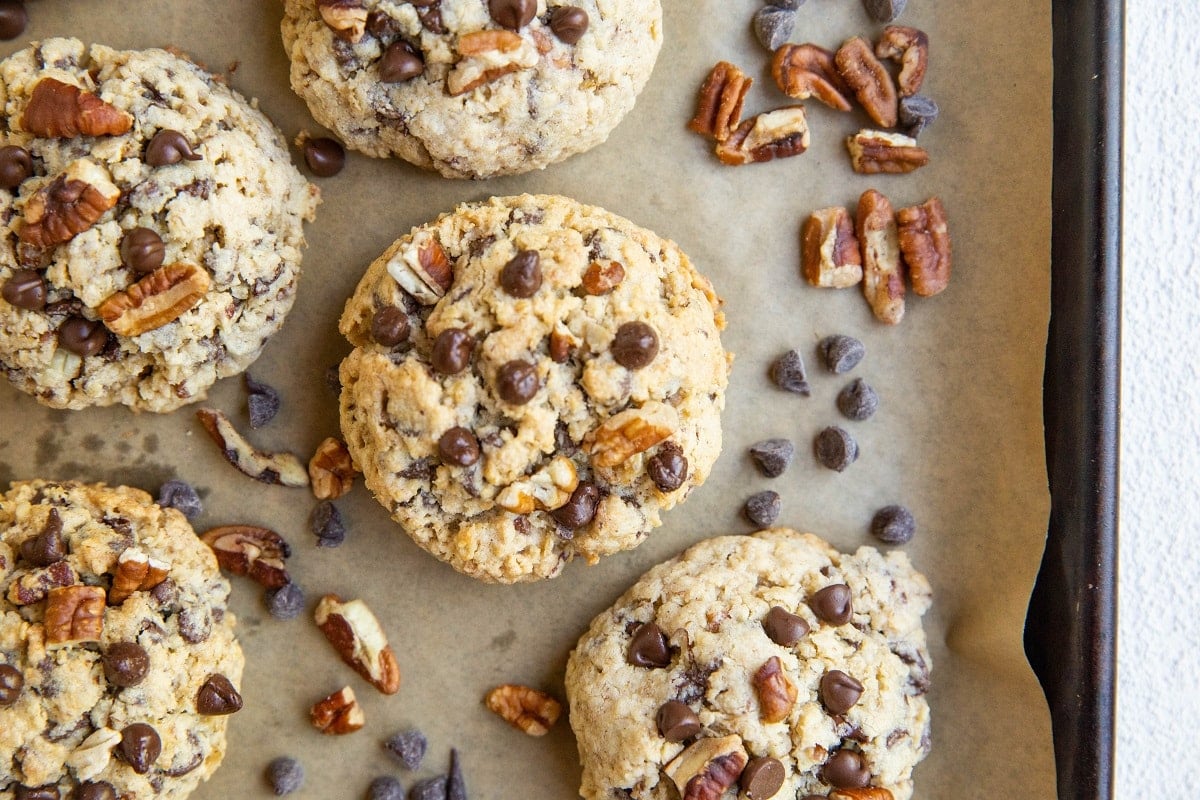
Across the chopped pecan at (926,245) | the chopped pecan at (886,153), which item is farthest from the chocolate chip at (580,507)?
the chopped pecan at (886,153)

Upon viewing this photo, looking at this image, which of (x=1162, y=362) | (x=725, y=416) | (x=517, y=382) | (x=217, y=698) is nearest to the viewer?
(x=517, y=382)

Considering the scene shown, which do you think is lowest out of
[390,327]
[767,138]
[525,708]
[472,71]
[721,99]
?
[525,708]

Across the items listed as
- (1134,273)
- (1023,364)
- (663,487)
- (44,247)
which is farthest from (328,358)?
(1134,273)

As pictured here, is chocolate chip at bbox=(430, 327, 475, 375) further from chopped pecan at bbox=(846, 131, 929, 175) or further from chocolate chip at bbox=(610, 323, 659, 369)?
chopped pecan at bbox=(846, 131, 929, 175)

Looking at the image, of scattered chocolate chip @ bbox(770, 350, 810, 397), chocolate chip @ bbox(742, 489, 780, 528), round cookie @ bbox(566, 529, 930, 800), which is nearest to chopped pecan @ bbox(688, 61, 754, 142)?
scattered chocolate chip @ bbox(770, 350, 810, 397)

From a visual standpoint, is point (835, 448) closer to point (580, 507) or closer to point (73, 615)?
point (580, 507)

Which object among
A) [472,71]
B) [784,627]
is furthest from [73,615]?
[784,627]
